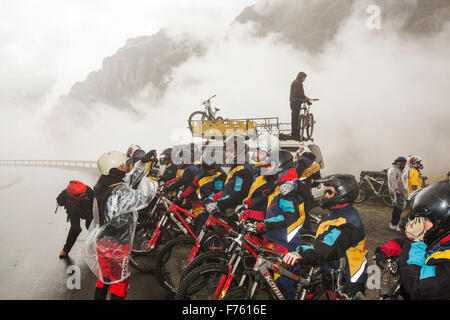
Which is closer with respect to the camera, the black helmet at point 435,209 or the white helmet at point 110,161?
the black helmet at point 435,209

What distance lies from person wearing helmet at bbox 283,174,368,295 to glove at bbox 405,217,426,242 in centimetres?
56

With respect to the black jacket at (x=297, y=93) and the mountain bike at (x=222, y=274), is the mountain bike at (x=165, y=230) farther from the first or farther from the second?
the black jacket at (x=297, y=93)

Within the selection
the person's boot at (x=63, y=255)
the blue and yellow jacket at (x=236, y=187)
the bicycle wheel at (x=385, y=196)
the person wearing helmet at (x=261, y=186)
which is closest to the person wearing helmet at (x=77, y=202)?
the person's boot at (x=63, y=255)

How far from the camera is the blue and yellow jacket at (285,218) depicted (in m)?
2.96

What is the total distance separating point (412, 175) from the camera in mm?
6355

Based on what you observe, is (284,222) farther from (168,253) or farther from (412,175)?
(412,175)

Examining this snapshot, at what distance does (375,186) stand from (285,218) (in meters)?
9.05

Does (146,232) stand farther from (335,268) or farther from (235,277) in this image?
(335,268)

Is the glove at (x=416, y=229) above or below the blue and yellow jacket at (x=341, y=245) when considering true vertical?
above

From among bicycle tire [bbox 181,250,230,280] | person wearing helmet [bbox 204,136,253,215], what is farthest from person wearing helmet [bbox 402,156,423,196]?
bicycle tire [bbox 181,250,230,280]

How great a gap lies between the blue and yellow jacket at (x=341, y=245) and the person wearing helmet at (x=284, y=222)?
479 mm

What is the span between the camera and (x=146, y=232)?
5234 millimetres

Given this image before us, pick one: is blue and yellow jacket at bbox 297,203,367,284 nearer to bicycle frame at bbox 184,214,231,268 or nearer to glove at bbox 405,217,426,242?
glove at bbox 405,217,426,242

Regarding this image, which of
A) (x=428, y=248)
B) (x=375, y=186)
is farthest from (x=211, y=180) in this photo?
(x=375, y=186)
